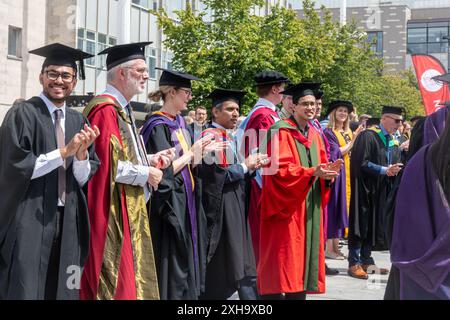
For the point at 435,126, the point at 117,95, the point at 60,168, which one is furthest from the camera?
the point at 117,95

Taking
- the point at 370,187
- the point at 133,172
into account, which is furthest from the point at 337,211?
the point at 133,172

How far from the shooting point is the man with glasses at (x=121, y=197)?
14.4ft

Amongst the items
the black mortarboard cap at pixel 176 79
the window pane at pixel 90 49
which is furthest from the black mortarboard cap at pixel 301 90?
the window pane at pixel 90 49

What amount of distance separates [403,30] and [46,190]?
6963 cm

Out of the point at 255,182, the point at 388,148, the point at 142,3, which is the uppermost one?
the point at 142,3

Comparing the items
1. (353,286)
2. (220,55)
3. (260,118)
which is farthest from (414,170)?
(220,55)

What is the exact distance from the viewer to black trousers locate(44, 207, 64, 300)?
13.6 ft

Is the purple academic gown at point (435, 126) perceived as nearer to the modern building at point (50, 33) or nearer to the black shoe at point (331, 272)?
the black shoe at point (331, 272)

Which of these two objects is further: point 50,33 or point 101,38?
point 101,38

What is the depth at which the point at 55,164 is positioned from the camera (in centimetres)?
403

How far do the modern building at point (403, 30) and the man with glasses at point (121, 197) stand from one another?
63087 mm

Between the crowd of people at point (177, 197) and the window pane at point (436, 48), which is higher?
the window pane at point (436, 48)

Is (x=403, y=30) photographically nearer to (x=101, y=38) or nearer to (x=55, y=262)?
(x=101, y=38)
